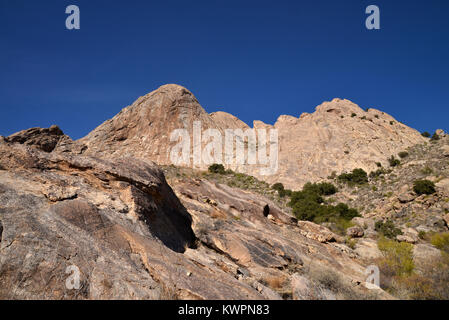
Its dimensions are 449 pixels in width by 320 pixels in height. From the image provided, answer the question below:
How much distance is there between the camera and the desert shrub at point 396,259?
1098cm

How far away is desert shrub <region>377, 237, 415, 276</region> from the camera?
36.0 feet

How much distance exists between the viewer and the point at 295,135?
155 ft

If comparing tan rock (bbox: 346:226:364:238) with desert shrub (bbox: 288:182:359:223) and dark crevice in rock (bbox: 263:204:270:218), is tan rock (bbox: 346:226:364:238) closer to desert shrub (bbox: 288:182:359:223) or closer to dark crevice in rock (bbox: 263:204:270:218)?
desert shrub (bbox: 288:182:359:223)

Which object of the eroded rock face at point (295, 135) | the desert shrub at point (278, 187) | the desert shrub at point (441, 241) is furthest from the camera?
the desert shrub at point (278, 187)

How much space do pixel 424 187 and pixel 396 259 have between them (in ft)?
44.7

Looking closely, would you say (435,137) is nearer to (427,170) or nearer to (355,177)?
(355,177)

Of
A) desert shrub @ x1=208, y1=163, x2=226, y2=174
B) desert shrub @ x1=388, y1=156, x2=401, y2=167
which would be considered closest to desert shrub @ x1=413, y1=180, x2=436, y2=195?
desert shrub @ x1=388, y1=156, x2=401, y2=167

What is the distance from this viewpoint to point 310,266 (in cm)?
934

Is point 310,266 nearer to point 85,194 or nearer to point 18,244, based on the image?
point 85,194

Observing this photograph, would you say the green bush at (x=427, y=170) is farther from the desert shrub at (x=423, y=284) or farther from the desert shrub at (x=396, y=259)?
the desert shrub at (x=423, y=284)

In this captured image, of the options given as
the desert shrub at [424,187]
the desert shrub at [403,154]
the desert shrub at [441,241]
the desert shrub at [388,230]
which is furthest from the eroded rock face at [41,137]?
the desert shrub at [403,154]

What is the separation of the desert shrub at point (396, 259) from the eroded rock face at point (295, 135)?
18.8 m

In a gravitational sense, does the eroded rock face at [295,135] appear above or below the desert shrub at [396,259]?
above
